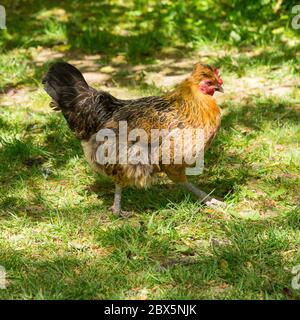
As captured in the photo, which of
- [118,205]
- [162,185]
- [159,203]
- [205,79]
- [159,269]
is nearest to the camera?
[159,269]

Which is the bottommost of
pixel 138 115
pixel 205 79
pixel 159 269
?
pixel 159 269

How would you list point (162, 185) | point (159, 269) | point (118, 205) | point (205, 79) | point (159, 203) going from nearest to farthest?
point (159, 269) < point (205, 79) < point (118, 205) < point (159, 203) < point (162, 185)

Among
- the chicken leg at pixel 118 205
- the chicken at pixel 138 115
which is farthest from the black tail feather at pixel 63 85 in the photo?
the chicken leg at pixel 118 205

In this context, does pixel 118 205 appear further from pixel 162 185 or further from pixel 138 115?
pixel 138 115

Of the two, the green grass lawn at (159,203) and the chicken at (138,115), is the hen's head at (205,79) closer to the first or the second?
the chicken at (138,115)

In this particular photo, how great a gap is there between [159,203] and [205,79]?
A: 1154 mm

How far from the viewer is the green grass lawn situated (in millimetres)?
4254

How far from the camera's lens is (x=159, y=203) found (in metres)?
5.25

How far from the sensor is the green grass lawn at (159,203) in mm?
4254

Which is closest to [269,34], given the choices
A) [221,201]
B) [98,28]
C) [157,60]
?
[157,60]

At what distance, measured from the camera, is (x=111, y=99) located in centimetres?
522

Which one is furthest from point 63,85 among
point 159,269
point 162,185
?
point 159,269

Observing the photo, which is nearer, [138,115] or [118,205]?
[138,115]

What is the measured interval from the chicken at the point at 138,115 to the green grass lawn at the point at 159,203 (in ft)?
1.18
